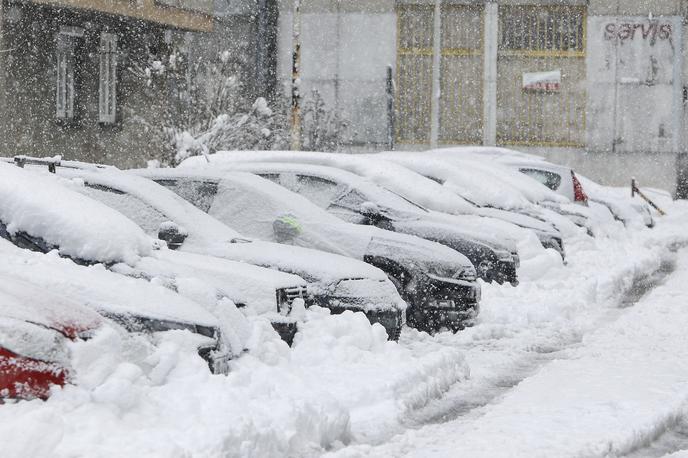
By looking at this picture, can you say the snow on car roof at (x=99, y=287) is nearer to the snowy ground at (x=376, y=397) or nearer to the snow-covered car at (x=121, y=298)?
the snow-covered car at (x=121, y=298)

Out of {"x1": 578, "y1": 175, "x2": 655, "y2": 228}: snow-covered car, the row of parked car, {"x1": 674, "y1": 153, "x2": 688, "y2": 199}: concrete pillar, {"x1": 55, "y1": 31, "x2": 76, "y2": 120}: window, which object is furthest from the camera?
{"x1": 674, "y1": 153, "x2": 688, "y2": 199}: concrete pillar

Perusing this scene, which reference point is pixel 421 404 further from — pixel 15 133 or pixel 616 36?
pixel 616 36

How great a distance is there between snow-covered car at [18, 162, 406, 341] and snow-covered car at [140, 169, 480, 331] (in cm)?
89

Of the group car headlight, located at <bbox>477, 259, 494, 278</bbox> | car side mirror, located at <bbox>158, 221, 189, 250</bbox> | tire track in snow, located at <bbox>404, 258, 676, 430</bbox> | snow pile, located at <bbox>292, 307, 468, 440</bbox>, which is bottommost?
tire track in snow, located at <bbox>404, 258, 676, 430</bbox>

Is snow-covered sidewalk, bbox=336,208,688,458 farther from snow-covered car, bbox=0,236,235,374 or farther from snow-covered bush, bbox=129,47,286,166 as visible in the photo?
snow-covered bush, bbox=129,47,286,166

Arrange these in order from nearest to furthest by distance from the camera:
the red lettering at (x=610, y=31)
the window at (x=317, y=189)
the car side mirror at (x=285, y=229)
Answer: the car side mirror at (x=285, y=229) → the window at (x=317, y=189) → the red lettering at (x=610, y=31)

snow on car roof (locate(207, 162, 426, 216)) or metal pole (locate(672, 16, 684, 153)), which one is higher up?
metal pole (locate(672, 16, 684, 153))

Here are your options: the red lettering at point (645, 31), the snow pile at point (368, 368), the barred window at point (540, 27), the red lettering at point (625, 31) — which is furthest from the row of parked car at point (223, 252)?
the red lettering at point (645, 31)

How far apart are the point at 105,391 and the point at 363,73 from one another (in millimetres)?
32917

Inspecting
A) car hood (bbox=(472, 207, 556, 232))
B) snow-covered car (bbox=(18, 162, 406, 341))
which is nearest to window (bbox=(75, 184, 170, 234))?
snow-covered car (bbox=(18, 162, 406, 341))

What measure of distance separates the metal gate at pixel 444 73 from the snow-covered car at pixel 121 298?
31350mm

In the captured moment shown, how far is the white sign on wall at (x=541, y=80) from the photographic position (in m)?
37.8

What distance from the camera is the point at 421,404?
7.79 m

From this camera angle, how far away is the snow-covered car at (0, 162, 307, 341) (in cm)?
742
